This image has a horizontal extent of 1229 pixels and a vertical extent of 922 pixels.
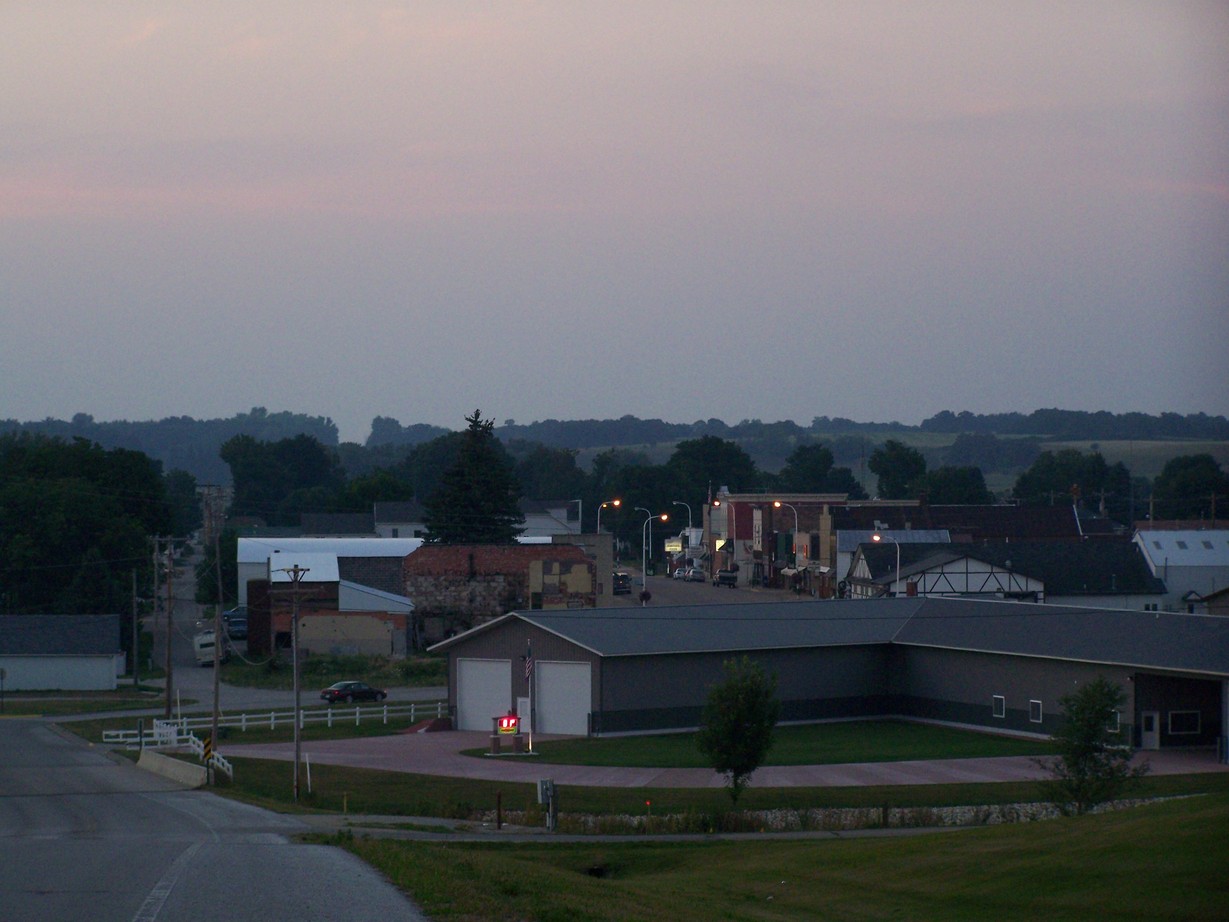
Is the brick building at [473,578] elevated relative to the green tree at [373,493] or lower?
lower

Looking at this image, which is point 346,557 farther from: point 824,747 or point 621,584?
point 824,747

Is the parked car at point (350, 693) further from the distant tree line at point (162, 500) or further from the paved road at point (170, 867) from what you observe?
the distant tree line at point (162, 500)

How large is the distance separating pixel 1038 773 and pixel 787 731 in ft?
40.4

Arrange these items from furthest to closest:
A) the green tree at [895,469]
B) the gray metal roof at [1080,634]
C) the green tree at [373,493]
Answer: the green tree at [895,469]
the green tree at [373,493]
the gray metal roof at [1080,634]

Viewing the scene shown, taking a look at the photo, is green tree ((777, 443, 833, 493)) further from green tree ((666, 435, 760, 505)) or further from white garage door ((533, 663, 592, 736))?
white garage door ((533, 663, 592, 736))

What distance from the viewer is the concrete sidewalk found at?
3528 centimetres

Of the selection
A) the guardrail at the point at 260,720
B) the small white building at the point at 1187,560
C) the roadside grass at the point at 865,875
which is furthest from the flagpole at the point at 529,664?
the small white building at the point at 1187,560

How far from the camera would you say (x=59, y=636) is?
237 feet

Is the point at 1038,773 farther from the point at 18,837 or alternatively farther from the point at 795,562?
the point at 795,562

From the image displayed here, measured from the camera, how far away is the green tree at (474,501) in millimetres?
97312

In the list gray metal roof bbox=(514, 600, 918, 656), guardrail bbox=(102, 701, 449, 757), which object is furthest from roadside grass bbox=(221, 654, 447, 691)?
gray metal roof bbox=(514, 600, 918, 656)

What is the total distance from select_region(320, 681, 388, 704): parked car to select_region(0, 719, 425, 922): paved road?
2711cm

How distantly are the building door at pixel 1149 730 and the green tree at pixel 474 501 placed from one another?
2410 inches

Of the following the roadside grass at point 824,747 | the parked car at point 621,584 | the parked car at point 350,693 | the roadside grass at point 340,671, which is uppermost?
the parked car at point 621,584
